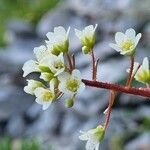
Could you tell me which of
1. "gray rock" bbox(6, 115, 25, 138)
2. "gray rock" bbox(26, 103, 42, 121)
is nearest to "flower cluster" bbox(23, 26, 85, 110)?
"gray rock" bbox(6, 115, 25, 138)

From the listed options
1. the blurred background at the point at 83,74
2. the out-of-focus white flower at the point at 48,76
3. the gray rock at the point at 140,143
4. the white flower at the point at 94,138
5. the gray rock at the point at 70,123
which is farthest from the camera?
the gray rock at the point at 70,123

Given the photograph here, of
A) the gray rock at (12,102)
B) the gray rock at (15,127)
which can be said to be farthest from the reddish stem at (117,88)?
the gray rock at (12,102)

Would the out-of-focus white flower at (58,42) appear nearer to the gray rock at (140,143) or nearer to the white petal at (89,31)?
the white petal at (89,31)

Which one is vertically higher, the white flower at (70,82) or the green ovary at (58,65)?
the green ovary at (58,65)

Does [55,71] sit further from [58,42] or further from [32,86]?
[32,86]

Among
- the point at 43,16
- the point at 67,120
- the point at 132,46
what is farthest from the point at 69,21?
the point at 132,46

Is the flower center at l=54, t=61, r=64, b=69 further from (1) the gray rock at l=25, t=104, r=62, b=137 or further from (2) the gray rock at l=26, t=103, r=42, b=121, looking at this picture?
(2) the gray rock at l=26, t=103, r=42, b=121

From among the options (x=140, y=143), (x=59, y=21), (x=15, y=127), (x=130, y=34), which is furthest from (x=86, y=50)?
(x=59, y=21)

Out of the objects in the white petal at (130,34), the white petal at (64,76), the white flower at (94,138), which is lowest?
the white flower at (94,138)
